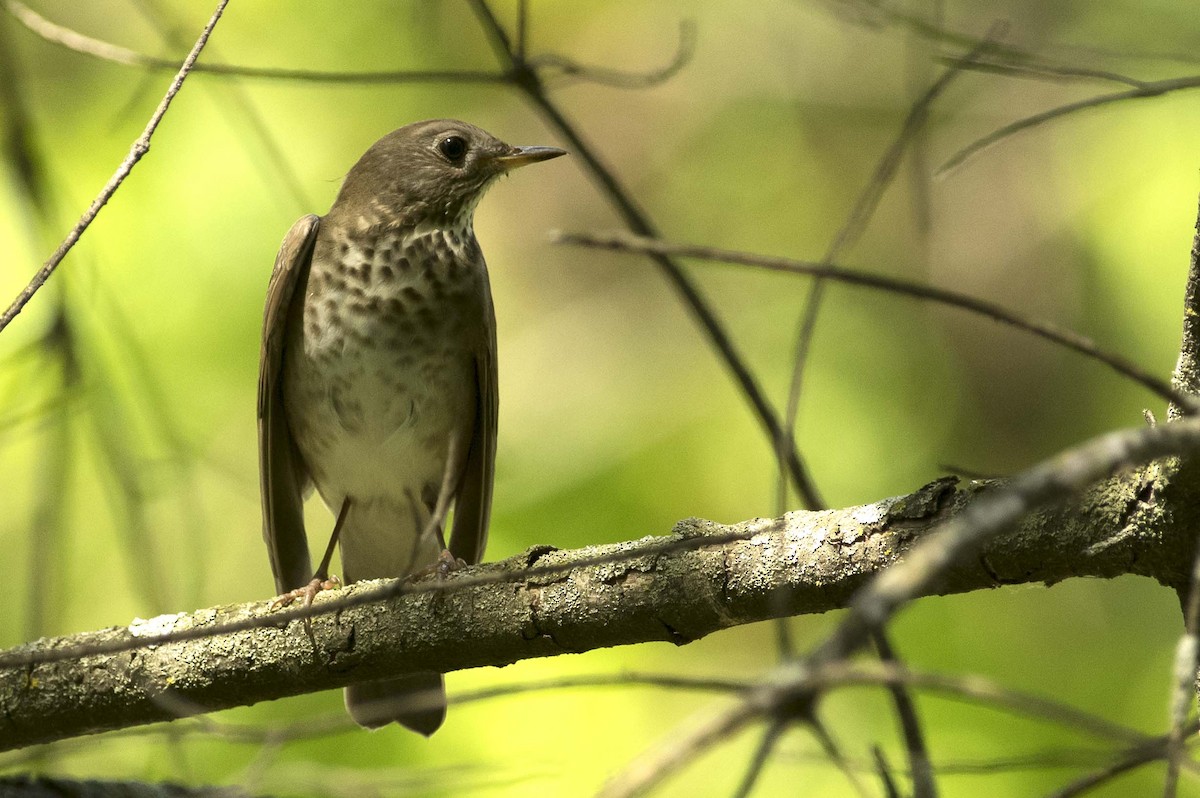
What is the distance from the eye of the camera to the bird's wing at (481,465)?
425 centimetres

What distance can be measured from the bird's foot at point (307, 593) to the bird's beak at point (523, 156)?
1511mm

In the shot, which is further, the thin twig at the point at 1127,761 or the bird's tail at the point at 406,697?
the bird's tail at the point at 406,697

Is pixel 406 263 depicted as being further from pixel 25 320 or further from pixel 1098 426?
pixel 1098 426

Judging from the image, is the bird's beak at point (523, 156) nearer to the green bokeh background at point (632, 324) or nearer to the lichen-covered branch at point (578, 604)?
the green bokeh background at point (632, 324)

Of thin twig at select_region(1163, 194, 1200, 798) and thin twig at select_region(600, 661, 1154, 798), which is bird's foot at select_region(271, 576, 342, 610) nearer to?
Result: thin twig at select_region(1163, 194, 1200, 798)

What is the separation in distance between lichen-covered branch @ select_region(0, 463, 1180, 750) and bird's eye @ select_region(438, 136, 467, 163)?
70.0 inches

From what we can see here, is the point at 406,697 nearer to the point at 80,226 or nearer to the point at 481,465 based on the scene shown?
the point at 481,465

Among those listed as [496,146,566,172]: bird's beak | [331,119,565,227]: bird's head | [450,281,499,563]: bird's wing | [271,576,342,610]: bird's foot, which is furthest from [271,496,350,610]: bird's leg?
[496,146,566,172]: bird's beak

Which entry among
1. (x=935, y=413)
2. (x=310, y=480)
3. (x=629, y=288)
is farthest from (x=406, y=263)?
(x=935, y=413)

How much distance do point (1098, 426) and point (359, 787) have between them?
371 centimetres

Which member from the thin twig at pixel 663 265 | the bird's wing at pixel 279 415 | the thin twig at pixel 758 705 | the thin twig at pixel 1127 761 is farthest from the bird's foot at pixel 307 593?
the thin twig at pixel 758 705

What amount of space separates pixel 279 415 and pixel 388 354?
20.1 inches

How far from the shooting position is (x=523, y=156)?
4379 mm

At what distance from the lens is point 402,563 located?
15.5ft
